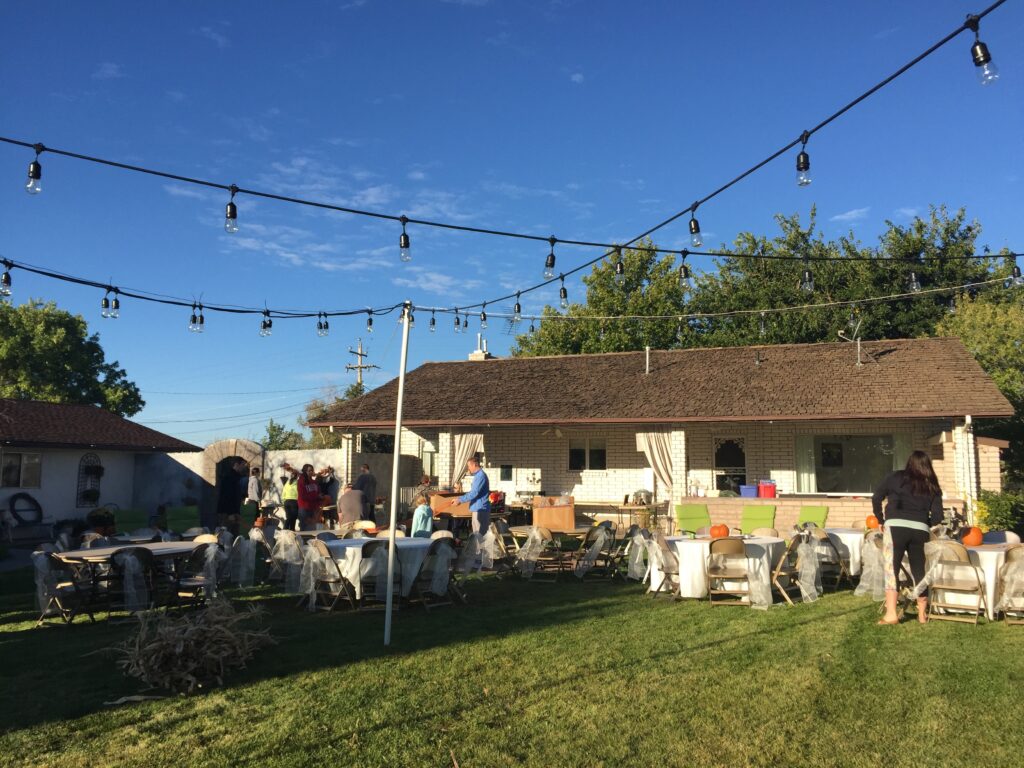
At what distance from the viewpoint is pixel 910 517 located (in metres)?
7.23

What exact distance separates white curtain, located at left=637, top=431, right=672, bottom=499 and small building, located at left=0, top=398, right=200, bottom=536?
A: 14605 millimetres

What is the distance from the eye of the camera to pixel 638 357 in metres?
21.3

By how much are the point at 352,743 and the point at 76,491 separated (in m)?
20.2

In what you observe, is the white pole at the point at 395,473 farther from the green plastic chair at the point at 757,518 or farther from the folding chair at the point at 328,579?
the green plastic chair at the point at 757,518

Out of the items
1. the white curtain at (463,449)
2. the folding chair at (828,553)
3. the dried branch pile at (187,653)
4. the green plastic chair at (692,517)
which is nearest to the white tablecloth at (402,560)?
the dried branch pile at (187,653)

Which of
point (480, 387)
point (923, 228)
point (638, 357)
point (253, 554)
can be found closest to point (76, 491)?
point (480, 387)

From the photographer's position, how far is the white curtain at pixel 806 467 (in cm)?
1692

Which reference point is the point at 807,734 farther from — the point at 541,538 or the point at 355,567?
the point at 541,538

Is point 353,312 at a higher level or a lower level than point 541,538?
higher

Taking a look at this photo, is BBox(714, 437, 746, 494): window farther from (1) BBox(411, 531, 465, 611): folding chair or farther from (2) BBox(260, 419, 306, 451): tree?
(2) BBox(260, 419, 306, 451): tree

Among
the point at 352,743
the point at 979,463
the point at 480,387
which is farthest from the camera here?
the point at 480,387

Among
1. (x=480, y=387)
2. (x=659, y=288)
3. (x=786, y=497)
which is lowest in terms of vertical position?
(x=786, y=497)

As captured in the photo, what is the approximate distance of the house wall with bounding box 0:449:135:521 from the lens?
19844 mm

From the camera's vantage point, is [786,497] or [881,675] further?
[786,497]
